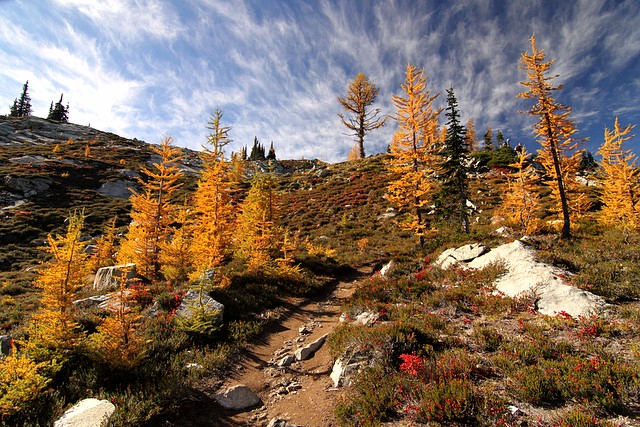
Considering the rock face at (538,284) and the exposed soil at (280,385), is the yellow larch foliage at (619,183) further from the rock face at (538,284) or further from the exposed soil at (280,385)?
the exposed soil at (280,385)

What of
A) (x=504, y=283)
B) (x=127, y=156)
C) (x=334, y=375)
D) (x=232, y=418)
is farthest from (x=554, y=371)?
(x=127, y=156)

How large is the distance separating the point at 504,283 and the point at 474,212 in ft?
66.2

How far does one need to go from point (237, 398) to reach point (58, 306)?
567 cm

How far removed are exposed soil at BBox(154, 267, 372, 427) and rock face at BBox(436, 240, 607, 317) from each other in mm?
7468

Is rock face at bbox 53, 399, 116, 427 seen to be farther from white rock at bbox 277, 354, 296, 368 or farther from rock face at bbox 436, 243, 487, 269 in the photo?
rock face at bbox 436, 243, 487, 269

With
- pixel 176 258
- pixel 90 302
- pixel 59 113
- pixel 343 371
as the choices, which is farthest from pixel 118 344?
pixel 59 113

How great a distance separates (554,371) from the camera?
6.03m

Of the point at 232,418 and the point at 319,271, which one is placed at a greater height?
the point at 319,271

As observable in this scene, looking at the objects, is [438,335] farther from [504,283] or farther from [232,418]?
[232,418]

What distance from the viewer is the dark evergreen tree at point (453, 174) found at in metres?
23.8

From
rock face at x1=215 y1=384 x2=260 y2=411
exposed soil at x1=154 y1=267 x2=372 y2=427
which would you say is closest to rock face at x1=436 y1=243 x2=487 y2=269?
exposed soil at x1=154 y1=267 x2=372 y2=427

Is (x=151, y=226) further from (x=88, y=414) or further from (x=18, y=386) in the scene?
(x=88, y=414)

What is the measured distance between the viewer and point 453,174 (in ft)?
83.3

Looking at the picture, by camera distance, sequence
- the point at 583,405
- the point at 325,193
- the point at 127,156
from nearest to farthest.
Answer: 1. the point at 583,405
2. the point at 325,193
3. the point at 127,156
